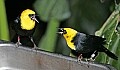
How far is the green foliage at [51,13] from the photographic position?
1634mm

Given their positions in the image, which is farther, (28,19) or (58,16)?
(58,16)

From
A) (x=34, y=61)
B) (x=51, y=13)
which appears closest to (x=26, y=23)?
(x=34, y=61)

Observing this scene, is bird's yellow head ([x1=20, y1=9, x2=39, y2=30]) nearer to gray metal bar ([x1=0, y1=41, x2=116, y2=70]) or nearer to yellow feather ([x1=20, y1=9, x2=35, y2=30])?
yellow feather ([x1=20, y1=9, x2=35, y2=30])

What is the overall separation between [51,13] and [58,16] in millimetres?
34

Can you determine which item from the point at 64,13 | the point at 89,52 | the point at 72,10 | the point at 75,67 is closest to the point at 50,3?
the point at 64,13

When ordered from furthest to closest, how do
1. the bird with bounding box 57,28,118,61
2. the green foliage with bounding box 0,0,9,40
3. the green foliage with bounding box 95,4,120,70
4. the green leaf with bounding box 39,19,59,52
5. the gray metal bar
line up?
the green leaf with bounding box 39,19,59,52
the green foliage with bounding box 0,0,9,40
the green foliage with bounding box 95,4,120,70
the bird with bounding box 57,28,118,61
the gray metal bar

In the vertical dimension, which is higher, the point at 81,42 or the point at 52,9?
the point at 52,9

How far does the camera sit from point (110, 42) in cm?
129

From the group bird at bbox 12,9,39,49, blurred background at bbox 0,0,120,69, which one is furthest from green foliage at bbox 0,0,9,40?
bird at bbox 12,9,39,49

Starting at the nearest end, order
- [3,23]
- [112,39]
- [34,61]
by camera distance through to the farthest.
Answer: [34,61] < [112,39] < [3,23]

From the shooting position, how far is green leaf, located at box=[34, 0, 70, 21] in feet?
5.35

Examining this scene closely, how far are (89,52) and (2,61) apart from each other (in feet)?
0.89

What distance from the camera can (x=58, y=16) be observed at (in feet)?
5.39

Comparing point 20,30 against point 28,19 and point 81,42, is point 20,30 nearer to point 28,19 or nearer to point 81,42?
point 28,19
